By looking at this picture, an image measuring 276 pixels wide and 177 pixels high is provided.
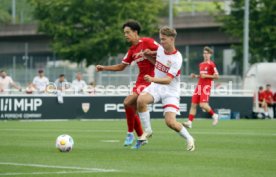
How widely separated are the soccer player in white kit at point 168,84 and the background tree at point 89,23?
136 ft

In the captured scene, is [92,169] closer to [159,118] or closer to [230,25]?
[159,118]

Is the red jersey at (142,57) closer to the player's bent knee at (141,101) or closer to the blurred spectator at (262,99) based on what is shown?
the player's bent knee at (141,101)

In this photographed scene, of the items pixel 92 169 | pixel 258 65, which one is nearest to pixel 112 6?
pixel 258 65

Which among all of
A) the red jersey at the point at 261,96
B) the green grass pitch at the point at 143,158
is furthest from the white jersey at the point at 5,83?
the green grass pitch at the point at 143,158

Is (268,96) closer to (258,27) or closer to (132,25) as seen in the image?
(258,27)

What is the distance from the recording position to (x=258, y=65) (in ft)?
157

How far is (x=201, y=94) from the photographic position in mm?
28047

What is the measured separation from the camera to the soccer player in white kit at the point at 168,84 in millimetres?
16125

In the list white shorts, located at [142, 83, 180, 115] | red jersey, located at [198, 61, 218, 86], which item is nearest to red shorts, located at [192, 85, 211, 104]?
red jersey, located at [198, 61, 218, 86]

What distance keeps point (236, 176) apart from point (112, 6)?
157 feet

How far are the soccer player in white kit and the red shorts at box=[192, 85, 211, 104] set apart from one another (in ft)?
36.0

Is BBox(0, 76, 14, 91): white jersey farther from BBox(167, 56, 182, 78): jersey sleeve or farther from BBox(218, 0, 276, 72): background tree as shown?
BBox(218, 0, 276, 72): background tree

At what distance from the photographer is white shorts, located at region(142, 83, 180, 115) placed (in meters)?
16.4

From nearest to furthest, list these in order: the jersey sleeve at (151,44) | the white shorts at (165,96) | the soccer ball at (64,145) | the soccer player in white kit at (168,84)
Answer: the soccer ball at (64,145) → the soccer player in white kit at (168,84) → the white shorts at (165,96) → the jersey sleeve at (151,44)
